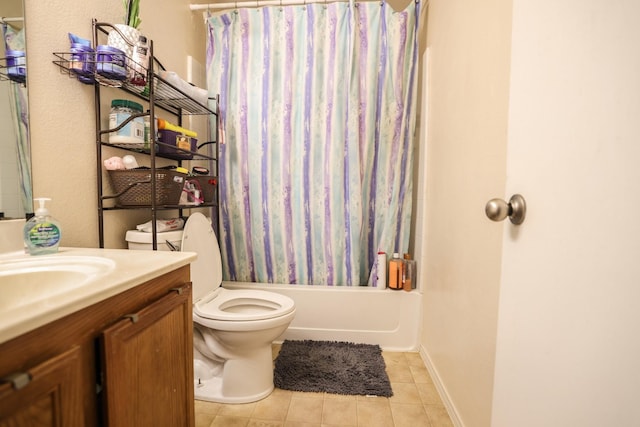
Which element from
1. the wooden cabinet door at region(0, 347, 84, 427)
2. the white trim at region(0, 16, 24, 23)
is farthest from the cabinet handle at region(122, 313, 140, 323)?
the white trim at region(0, 16, 24, 23)

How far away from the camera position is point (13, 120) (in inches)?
34.6

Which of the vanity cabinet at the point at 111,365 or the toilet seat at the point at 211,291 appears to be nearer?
the vanity cabinet at the point at 111,365

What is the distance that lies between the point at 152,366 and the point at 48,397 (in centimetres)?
25

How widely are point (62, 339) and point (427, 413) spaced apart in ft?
4.67

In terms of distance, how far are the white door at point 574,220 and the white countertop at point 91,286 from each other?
0.76 m

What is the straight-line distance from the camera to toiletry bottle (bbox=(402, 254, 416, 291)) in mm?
1821

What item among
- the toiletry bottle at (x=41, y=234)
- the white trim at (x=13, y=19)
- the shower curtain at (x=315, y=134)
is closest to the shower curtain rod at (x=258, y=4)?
the shower curtain at (x=315, y=134)

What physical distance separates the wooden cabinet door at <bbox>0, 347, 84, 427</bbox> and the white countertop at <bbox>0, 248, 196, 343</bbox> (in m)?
0.07

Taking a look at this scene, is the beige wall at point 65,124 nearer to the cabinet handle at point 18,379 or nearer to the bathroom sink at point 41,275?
the bathroom sink at point 41,275

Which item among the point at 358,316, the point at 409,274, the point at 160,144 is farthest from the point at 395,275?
the point at 160,144

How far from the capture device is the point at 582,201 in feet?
1.21

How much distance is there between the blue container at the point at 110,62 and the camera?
3.27 feet

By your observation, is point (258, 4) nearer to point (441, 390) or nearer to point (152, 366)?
point (152, 366)

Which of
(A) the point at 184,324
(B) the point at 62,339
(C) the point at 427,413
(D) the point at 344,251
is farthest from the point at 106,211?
(C) the point at 427,413
